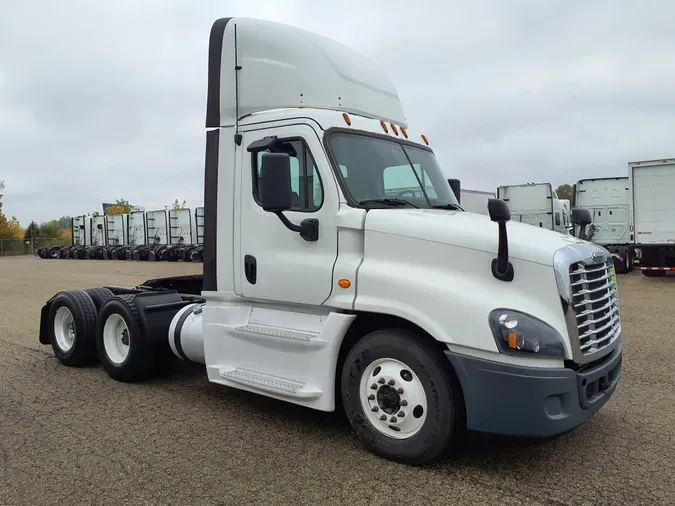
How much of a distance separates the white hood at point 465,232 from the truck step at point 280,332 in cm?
96

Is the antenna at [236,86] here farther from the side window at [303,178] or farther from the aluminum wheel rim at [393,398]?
the aluminum wheel rim at [393,398]

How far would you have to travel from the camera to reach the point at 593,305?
3.82 metres

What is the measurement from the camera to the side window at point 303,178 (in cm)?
439

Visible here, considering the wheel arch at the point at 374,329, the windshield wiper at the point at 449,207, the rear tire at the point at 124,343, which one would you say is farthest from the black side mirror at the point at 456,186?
the rear tire at the point at 124,343

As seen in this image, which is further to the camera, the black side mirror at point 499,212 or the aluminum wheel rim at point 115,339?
the aluminum wheel rim at point 115,339

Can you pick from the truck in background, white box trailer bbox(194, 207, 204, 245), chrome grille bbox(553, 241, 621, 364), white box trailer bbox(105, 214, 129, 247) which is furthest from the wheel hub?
white box trailer bbox(105, 214, 129, 247)

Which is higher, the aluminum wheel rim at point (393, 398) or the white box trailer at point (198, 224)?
the white box trailer at point (198, 224)

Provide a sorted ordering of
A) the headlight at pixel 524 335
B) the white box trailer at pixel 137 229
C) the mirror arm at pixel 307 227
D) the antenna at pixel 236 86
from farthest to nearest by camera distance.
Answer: the white box trailer at pixel 137 229 → the antenna at pixel 236 86 → the mirror arm at pixel 307 227 → the headlight at pixel 524 335

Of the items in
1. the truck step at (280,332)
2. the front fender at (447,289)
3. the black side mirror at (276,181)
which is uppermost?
the black side mirror at (276,181)

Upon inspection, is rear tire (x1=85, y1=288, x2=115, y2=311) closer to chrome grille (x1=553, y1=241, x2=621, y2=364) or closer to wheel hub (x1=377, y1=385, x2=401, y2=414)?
wheel hub (x1=377, y1=385, x2=401, y2=414)

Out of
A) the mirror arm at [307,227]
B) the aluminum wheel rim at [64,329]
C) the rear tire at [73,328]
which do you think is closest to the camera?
the mirror arm at [307,227]

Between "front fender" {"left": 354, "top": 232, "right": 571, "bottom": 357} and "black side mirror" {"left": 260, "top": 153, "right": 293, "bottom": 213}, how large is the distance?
704 millimetres

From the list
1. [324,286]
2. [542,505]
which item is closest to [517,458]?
[542,505]

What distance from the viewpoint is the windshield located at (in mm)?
4422
